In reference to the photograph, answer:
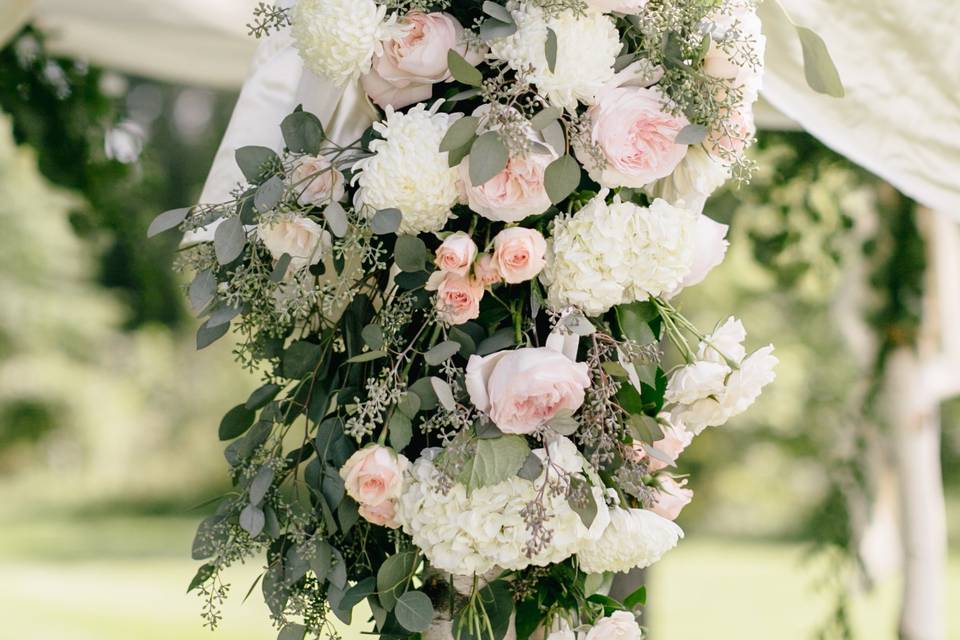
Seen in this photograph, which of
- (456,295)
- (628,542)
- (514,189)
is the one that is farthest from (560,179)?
(628,542)

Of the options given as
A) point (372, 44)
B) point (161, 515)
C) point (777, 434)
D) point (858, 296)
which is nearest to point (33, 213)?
point (161, 515)

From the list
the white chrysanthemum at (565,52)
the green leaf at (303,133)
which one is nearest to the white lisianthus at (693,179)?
the white chrysanthemum at (565,52)

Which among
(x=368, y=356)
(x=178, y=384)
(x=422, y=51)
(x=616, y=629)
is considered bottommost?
(x=178, y=384)

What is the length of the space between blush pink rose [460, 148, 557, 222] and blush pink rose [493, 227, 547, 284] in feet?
0.07

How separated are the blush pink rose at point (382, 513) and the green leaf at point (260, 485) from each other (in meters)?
0.10

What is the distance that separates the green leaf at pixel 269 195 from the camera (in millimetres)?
948

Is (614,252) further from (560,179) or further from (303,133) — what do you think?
(303,133)

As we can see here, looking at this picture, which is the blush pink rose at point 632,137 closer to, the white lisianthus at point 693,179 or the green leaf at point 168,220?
the white lisianthus at point 693,179

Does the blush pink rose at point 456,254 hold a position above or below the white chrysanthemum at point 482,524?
above

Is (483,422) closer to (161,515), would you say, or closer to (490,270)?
(490,270)

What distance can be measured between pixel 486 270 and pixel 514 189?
3.1 inches

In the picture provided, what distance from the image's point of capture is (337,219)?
93cm

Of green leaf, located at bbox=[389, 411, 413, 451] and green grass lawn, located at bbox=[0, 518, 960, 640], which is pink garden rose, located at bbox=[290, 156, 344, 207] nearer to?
green leaf, located at bbox=[389, 411, 413, 451]

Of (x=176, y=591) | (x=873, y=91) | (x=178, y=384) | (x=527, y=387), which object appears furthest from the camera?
(x=178, y=384)
